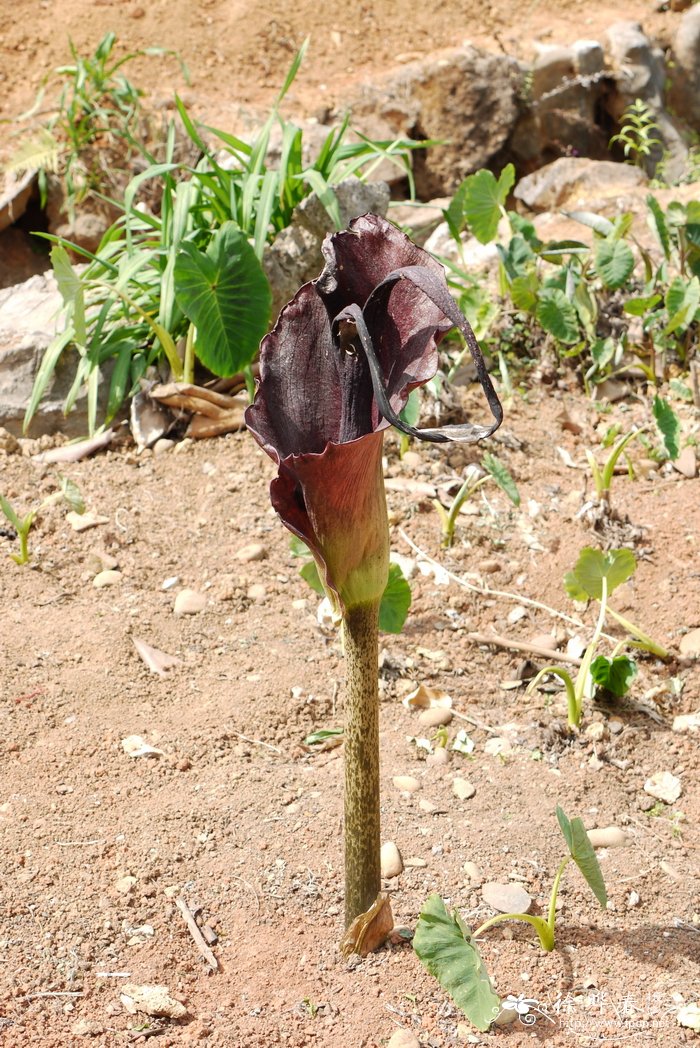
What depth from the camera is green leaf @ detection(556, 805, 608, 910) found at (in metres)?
1.38

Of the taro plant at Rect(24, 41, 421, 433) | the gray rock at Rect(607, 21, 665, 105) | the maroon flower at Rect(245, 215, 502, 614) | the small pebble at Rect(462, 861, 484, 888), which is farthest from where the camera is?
the gray rock at Rect(607, 21, 665, 105)

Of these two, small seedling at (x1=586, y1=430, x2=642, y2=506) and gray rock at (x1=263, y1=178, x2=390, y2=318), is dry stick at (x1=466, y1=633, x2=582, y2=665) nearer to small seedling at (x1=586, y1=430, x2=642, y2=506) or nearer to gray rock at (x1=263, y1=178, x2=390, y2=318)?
small seedling at (x1=586, y1=430, x2=642, y2=506)

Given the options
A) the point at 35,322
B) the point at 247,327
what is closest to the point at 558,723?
the point at 247,327

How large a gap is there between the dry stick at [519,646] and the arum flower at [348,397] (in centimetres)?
98

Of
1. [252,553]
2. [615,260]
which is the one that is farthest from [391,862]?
[615,260]

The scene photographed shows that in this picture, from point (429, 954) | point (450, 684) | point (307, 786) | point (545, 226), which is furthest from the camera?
point (545, 226)

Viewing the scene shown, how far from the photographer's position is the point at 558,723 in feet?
6.61

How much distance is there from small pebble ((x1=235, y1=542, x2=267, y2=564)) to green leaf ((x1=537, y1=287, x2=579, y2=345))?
1051 millimetres

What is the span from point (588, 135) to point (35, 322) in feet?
11.4

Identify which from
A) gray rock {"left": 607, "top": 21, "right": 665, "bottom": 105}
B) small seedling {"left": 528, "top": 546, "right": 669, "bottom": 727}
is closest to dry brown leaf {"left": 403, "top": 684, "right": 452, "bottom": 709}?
small seedling {"left": 528, "top": 546, "right": 669, "bottom": 727}

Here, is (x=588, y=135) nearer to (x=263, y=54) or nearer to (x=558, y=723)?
(x=263, y=54)

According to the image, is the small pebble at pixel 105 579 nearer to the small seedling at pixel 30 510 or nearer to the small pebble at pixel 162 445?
the small seedling at pixel 30 510

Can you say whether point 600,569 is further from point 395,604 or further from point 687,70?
point 687,70

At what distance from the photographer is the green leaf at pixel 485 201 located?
3010mm
